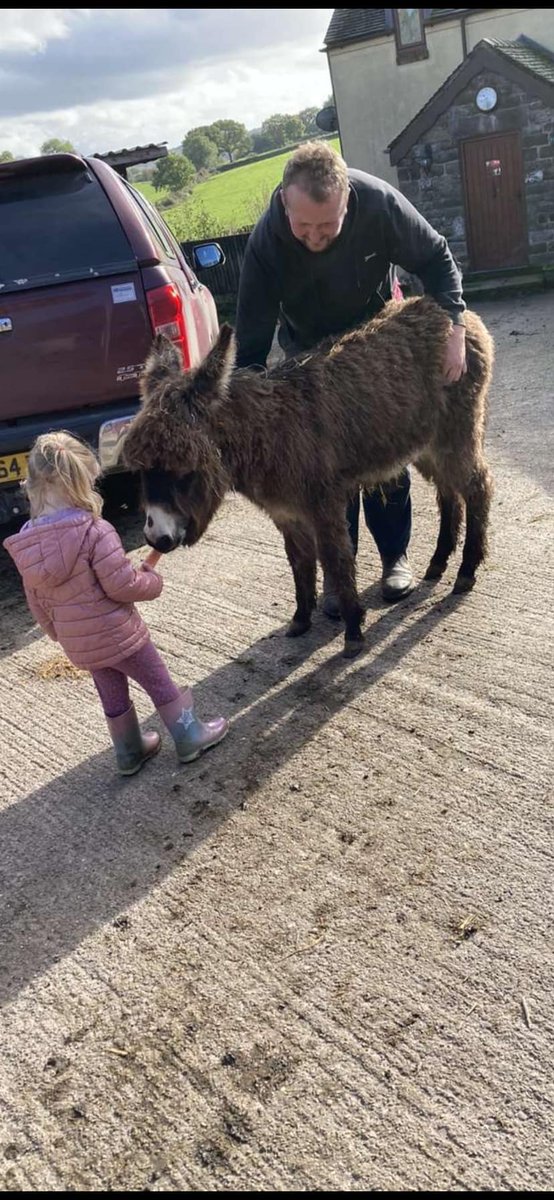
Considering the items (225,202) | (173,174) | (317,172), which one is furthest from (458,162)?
(173,174)

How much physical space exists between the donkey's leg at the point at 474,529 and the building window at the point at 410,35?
2537 cm

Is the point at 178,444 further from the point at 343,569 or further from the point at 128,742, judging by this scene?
the point at 128,742

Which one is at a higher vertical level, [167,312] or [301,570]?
[167,312]

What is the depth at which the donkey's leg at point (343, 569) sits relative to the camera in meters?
4.11

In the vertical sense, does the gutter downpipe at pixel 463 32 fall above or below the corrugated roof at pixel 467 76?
above

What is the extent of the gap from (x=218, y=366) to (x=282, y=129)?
9622 centimetres

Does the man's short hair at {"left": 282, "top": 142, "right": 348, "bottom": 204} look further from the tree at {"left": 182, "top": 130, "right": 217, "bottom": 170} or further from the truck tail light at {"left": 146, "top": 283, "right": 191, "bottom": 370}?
the tree at {"left": 182, "top": 130, "right": 217, "bottom": 170}

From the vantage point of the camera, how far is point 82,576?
3270 millimetres

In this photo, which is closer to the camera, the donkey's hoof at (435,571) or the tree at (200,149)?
the donkey's hoof at (435,571)

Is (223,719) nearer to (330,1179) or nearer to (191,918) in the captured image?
(191,918)

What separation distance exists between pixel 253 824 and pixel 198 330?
4.38 metres

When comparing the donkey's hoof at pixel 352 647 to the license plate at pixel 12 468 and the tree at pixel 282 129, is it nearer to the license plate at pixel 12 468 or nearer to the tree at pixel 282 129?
the license plate at pixel 12 468

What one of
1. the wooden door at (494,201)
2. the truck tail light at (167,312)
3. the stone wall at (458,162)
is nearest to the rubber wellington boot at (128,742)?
the truck tail light at (167,312)

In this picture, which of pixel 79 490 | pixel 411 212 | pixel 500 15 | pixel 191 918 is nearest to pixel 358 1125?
pixel 191 918
